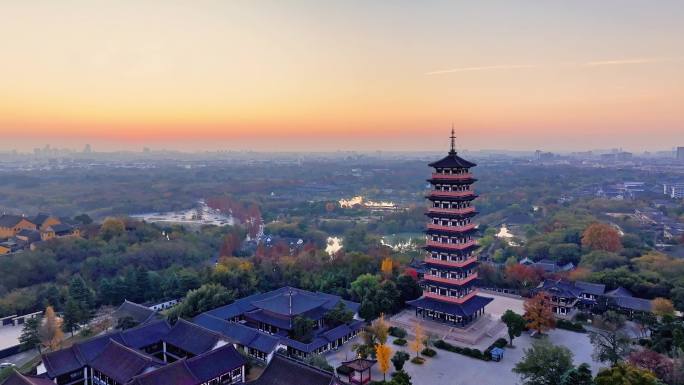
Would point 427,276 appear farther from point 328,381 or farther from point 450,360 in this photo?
point 328,381

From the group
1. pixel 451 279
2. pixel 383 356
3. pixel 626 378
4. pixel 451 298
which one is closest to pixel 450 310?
pixel 451 298

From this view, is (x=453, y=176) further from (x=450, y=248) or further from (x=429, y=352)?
(x=429, y=352)

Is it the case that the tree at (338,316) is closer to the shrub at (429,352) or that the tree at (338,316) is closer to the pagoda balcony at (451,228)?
the shrub at (429,352)

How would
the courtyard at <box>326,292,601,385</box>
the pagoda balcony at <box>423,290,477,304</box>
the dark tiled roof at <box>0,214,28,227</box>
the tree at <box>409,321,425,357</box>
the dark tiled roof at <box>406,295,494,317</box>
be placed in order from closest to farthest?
the courtyard at <box>326,292,601,385</box> → the tree at <box>409,321,425,357</box> → the dark tiled roof at <box>406,295,494,317</box> → the pagoda balcony at <box>423,290,477,304</box> → the dark tiled roof at <box>0,214,28,227</box>

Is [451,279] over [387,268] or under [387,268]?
over

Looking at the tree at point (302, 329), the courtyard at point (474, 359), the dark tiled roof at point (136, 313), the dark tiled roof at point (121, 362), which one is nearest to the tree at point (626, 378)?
the courtyard at point (474, 359)

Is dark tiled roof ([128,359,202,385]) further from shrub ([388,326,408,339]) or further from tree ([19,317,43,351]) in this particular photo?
shrub ([388,326,408,339])

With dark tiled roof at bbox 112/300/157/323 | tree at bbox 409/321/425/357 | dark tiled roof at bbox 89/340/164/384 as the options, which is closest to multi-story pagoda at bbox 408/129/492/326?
tree at bbox 409/321/425/357
